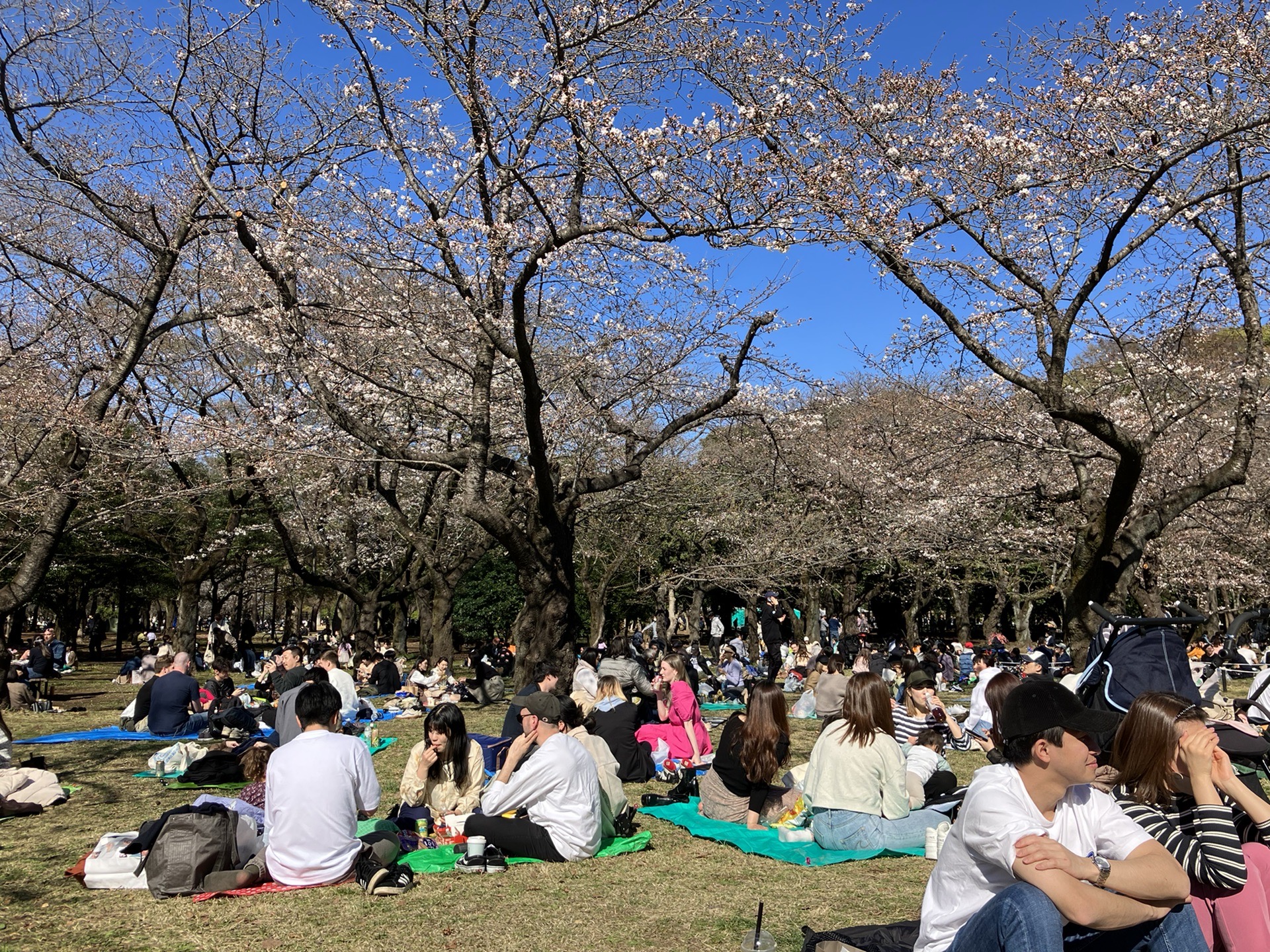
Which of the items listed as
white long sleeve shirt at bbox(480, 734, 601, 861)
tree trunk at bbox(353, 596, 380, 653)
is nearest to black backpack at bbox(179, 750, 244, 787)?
white long sleeve shirt at bbox(480, 734, 601, 861)

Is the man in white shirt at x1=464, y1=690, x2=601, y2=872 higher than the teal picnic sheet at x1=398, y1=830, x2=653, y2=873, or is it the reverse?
the man in white shirt at x1=464, y1=690, x2=601, y2=872

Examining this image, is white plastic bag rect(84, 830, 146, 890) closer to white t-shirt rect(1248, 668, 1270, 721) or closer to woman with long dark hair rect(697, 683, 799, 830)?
woman with long dark hair rect(697, 683, 799, 830)

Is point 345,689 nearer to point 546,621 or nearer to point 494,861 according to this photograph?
point 546,621

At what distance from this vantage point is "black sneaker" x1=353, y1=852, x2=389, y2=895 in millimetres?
5238

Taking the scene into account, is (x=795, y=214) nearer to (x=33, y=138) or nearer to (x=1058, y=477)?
(x=33, y=138)

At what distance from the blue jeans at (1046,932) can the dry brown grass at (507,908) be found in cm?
167

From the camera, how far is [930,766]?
7332 mm

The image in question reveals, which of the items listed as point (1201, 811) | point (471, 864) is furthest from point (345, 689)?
point (1201, 811)

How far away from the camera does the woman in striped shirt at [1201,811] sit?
3270 mm

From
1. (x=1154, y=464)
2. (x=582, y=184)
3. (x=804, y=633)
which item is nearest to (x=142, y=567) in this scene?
(x=804, y=633)

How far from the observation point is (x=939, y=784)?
7277mm

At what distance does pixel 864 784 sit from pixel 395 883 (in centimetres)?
295

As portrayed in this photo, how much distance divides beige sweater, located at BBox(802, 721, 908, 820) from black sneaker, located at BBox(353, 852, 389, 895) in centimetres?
276

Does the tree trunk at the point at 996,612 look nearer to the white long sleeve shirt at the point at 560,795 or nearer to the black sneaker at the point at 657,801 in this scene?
the black sneaker at the point at 657,801
